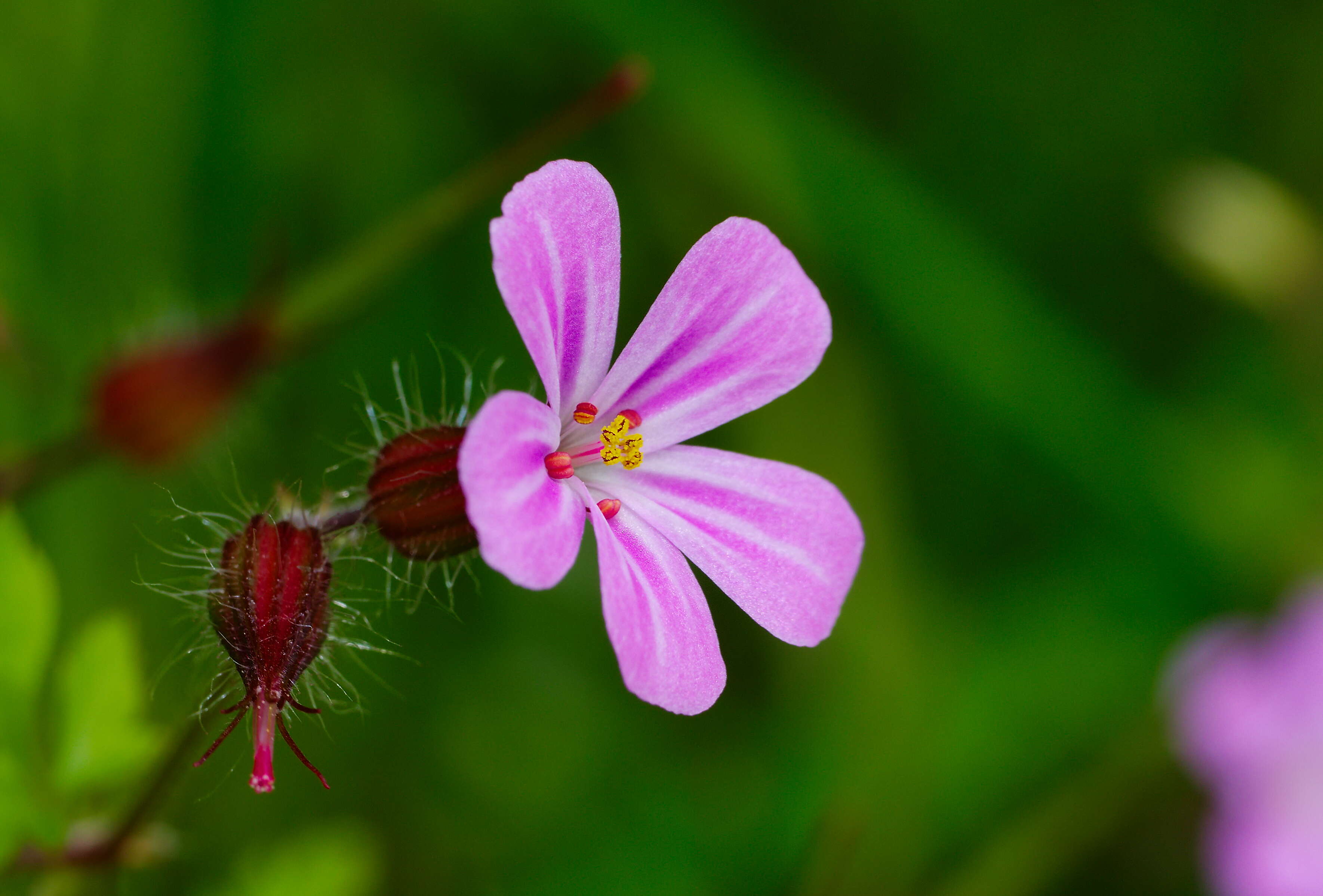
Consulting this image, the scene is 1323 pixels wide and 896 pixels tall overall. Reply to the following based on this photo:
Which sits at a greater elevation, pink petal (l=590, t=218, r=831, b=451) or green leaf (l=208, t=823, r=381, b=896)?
pink petal (l=590, t=218, r=831, b=451)

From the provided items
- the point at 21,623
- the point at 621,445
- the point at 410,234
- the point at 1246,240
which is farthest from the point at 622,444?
the point at 1246,240

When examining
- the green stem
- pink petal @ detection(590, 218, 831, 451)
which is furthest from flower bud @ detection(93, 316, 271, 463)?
the green stem

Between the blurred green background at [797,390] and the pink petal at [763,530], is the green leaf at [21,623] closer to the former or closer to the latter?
the blurred green background at [797,390]

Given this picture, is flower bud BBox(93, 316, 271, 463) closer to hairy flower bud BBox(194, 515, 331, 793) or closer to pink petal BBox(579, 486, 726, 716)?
hairy flower bud BBox(194, 515, 331, 793)

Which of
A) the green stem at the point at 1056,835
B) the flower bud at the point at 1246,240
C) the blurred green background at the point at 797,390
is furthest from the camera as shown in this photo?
the flower bud at the point at 1246,240

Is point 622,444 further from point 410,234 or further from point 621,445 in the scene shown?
point 410,234

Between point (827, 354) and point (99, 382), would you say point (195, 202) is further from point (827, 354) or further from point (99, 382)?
point (827, 354)

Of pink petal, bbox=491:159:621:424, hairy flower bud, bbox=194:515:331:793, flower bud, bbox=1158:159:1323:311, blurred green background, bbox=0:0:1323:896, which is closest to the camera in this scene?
pink petal, bbox=491:159:621:424

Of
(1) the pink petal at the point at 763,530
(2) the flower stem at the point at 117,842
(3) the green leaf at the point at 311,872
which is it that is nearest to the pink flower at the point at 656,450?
(1) the pink petal at the point at 763,530
